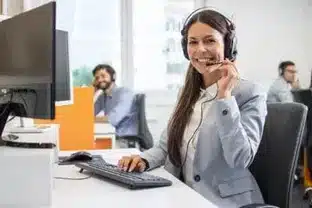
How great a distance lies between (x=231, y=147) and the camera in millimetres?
1439

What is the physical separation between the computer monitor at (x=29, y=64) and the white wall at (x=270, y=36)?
15.1 feet

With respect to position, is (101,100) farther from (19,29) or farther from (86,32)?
(19,29)

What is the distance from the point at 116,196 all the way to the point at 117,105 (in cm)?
315

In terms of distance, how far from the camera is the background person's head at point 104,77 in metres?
4.84

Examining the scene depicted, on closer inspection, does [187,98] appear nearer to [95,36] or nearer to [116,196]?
[116,196]

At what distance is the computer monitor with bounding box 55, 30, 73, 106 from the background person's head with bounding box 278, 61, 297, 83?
12.7 ft

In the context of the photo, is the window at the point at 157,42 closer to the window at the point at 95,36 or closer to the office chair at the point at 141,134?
the window at the point at 95,36

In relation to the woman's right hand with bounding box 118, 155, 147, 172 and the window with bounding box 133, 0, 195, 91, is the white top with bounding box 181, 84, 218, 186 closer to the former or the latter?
Answer: the woman's right hand with bounding box 118, 155, 147, 172

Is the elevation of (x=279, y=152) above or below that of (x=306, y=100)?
below

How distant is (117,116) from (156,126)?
4.11 ft

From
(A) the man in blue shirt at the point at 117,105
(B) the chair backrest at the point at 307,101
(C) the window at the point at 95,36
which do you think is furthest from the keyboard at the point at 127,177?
(C) the window at the point at 95,36

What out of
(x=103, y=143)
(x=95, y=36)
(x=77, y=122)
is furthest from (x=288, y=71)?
(x=77, y=122)

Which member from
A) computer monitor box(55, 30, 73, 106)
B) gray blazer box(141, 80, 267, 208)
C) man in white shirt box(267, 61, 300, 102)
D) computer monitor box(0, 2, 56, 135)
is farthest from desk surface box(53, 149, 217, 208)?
man in white shirt box(267, 61, 300, 102)

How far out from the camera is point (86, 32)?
18.1 ft
